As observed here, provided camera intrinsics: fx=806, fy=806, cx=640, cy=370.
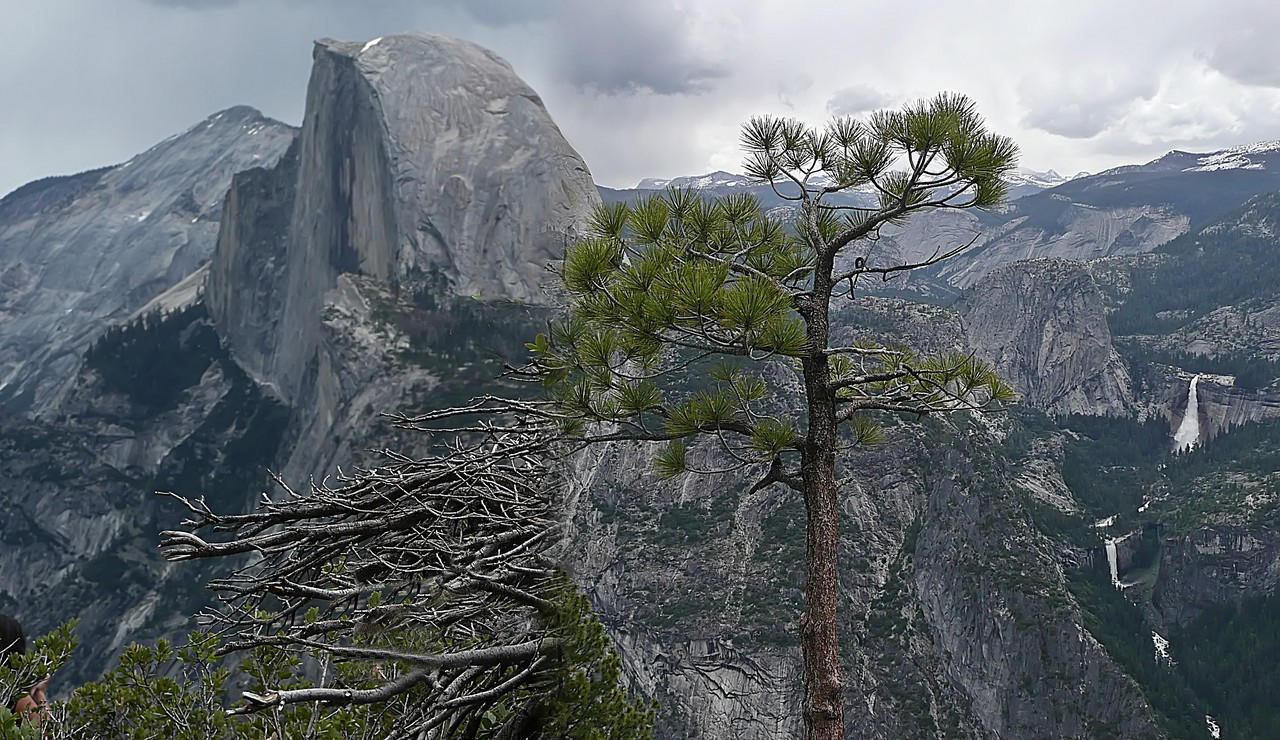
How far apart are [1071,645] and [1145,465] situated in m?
101

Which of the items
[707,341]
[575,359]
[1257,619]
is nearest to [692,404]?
[707,341]

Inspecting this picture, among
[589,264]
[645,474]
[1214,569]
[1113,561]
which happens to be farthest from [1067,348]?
[589,264]

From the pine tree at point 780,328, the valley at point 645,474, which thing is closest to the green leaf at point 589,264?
the pine tree at point 780,328

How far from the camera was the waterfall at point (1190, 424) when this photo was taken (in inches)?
6639

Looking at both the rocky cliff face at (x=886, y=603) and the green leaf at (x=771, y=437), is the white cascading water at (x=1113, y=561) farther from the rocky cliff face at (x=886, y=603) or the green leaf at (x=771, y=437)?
the green leaf at (x=771, y=437)

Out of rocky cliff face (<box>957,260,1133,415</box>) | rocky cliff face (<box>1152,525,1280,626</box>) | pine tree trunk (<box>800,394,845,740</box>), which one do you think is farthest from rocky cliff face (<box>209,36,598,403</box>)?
rocky cliff face (<box>957,260,1133,415</box>)

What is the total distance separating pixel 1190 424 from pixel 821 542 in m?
203

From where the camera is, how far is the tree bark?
4816 millimetres

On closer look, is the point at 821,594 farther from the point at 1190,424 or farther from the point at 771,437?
the point at 1190,424

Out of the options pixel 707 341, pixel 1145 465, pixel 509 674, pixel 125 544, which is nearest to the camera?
pixel 509 674

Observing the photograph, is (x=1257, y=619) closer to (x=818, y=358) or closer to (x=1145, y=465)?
(x=1145, y=465)

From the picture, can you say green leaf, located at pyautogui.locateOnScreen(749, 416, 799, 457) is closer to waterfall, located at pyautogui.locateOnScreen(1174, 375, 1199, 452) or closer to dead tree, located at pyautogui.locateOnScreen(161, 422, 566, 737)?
dead tree, located at pyautogui.locateOnScreen(161, 422, 566, 737)

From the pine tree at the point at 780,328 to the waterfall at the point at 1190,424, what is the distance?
197 metres

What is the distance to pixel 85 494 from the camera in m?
121
